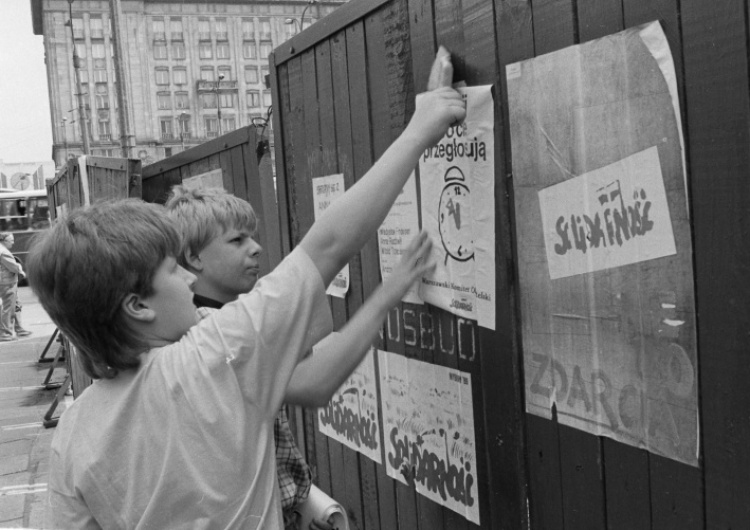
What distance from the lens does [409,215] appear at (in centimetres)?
259

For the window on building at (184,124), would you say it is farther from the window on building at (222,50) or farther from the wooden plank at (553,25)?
the wooden plank at (553,25)

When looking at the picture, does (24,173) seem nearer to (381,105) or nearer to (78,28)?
(78,28)

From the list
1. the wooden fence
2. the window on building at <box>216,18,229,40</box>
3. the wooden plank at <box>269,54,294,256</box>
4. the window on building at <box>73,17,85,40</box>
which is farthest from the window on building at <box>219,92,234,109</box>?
the wooden fence

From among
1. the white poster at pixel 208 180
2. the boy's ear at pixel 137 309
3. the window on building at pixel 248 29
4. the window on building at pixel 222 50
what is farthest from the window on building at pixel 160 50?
the boy's ear at pixel 137 309

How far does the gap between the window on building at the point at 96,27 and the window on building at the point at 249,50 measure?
14523mm

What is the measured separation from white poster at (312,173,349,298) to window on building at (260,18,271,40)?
87312 mm

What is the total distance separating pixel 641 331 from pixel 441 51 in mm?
1008

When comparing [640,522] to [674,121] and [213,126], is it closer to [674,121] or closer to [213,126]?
[674,121]

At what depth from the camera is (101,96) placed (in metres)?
85.4

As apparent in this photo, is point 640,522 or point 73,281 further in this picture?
point 640,522

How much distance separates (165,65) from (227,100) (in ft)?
26.6

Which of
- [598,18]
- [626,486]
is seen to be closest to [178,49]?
[598,18]

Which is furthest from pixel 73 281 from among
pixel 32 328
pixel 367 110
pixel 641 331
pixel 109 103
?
pixel 109 103

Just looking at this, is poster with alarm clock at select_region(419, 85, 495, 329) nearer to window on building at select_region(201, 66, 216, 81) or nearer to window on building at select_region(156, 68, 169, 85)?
window on building at select_region(156, 68, 169, 85)
